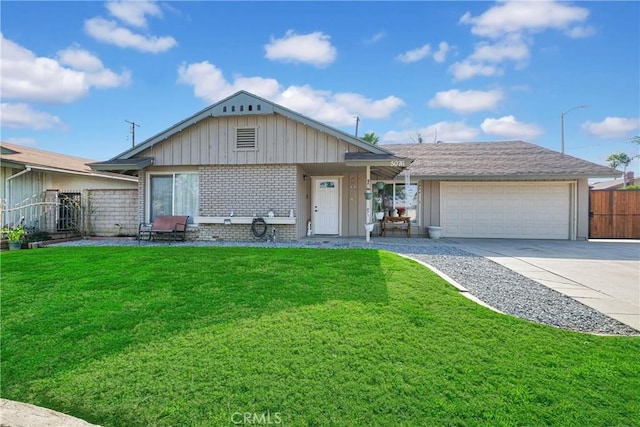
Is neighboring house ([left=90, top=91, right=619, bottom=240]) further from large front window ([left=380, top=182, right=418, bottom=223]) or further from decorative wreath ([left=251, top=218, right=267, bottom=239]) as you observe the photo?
decorative wreath ([left=251, top=218, right=267, bottom=239])

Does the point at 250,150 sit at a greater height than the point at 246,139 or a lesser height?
lesser

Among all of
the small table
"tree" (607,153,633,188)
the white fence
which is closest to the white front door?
the small table

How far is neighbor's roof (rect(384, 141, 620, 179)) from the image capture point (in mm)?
12016

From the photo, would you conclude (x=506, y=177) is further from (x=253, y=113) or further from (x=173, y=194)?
(x=173, y=194)

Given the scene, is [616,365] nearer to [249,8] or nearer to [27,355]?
[27,355]

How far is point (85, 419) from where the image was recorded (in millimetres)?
2135

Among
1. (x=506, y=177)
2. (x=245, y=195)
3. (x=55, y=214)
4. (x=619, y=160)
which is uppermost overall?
(x=619, y=160)

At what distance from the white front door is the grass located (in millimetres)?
7567

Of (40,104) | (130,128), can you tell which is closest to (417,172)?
(40,104)

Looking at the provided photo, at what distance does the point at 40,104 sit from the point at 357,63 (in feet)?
58.1

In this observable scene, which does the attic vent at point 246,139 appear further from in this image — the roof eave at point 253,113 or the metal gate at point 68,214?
the metal gate at point 68,214

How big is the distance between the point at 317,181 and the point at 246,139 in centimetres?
337

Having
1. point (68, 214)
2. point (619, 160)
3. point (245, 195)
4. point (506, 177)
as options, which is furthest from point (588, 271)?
point (619, 160)

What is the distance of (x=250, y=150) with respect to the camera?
34.0 ft
